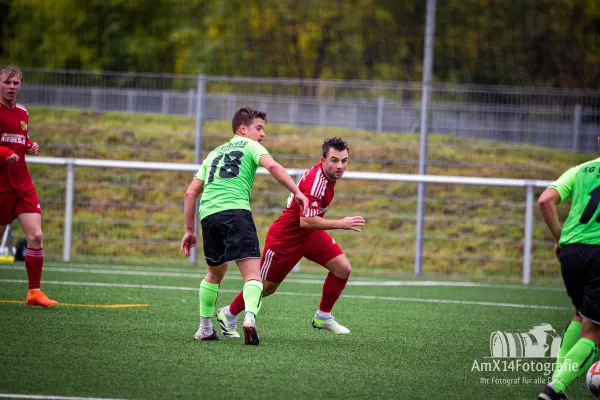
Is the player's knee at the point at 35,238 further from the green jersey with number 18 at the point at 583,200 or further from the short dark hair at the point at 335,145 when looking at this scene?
the green jersey with number 18 at the point at 583,200

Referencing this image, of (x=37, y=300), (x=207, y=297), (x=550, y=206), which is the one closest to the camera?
(x=550, y=206)

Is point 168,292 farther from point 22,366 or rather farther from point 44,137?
point 44,137

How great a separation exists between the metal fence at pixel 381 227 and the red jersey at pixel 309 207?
681 centimetres

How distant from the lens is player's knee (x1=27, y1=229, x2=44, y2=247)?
8.50m

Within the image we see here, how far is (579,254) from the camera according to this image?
5211 mm

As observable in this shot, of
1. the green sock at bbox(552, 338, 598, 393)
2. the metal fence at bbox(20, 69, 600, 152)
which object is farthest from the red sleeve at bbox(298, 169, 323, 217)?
the metal fence at bbox(20, 69, 600, 152)

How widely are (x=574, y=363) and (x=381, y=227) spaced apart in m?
10.5

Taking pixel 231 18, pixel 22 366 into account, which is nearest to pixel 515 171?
pixel 22 366

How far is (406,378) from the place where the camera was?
5.81 m

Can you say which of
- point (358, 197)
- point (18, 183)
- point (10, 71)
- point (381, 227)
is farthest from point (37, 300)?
point (381, 227)

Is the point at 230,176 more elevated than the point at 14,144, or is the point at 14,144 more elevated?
the point at 14,144

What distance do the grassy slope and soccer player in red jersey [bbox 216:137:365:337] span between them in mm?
7250

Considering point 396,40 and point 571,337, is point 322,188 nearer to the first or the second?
point 571,337

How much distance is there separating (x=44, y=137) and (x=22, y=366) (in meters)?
11.6
